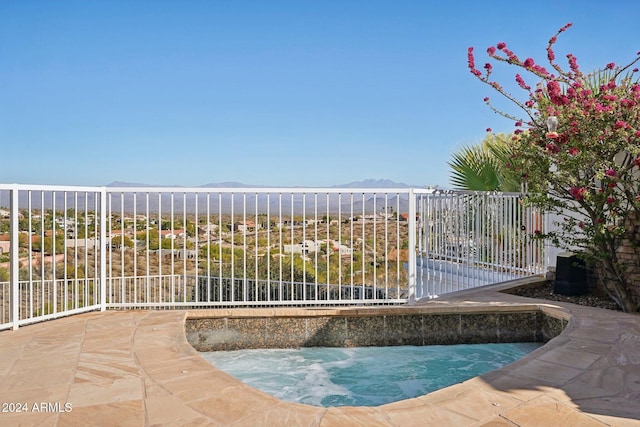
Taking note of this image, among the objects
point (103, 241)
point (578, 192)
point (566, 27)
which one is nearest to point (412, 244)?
point (578, 192)

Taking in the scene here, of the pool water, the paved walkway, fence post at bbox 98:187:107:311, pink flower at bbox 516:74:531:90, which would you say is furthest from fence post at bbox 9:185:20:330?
pink flower at bbox 516:74:531:90

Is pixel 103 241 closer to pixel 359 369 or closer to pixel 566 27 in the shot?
pixel 359 369

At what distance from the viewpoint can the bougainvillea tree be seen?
462 cm

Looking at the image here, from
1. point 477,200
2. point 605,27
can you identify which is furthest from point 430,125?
point 477,200

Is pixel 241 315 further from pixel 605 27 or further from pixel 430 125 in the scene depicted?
pixel 430 125

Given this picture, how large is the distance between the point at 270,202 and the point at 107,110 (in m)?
21.7

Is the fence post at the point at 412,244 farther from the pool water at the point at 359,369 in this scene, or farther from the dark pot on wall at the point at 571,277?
the dark pot on wall at the point at 571,277

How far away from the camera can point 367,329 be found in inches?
179

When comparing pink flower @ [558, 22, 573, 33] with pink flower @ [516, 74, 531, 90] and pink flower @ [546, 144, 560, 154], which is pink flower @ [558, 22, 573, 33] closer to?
pink flower @ [516, 74, 531, 90]

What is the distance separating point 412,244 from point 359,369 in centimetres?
156

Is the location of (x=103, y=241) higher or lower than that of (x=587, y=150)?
lower

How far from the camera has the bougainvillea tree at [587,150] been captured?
4.62 metres

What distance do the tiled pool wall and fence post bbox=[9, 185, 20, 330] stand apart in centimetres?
146

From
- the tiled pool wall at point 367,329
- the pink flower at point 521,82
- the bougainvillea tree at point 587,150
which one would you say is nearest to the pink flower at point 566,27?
the bougainvillea tree at point 587,150
